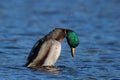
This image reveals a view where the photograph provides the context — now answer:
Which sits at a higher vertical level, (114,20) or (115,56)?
(114,20)

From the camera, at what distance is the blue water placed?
13.6m

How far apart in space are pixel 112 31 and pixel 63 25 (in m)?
1.95

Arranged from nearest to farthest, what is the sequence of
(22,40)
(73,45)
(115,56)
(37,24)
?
(73,45) < (115,56) < (22,40) < (37,24)

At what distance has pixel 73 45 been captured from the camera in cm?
1448

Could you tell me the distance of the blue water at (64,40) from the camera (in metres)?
13.6

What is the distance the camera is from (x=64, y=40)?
1869 cm

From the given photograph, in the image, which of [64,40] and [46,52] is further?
[64,40]

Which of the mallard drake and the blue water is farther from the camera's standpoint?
the mallard drake

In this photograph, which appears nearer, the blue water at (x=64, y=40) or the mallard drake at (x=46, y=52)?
the blue water at (x=64, y=40)

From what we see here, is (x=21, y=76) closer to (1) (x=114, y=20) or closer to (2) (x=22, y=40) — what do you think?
(2) (x=22, y=40)

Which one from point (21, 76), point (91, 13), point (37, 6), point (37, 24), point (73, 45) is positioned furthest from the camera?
point (37, 6)

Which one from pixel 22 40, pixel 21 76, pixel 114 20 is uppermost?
pixel 114 20

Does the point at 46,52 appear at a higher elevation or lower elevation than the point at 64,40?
lower

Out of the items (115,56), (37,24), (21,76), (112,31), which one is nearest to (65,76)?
(21,76)
